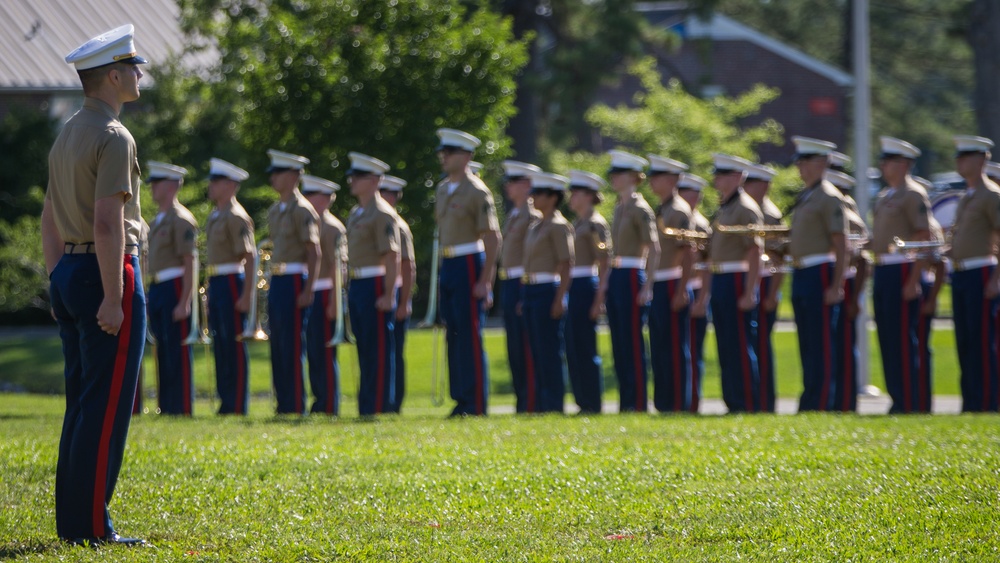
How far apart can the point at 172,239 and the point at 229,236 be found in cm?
58

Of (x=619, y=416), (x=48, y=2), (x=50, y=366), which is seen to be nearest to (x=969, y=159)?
(x=619, y=416)

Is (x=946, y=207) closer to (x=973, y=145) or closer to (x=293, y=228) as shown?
(x=973, y=145)

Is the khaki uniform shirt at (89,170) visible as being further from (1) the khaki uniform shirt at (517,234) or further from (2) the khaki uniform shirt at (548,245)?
(1) the khaki uniform shirt at (517,234)

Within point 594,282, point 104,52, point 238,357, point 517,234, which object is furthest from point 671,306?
point 104,52

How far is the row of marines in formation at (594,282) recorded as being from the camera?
12.9 m

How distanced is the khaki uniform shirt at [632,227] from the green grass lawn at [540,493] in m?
3.02

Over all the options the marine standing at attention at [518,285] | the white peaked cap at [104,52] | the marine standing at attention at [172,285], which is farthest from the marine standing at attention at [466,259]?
the white peaked cap at [104,52]

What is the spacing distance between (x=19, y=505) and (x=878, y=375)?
17310 mm

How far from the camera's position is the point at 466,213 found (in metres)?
12.8

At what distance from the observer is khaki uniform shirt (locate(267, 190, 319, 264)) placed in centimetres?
1328

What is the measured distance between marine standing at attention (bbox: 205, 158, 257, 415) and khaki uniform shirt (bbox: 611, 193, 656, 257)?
140 inches

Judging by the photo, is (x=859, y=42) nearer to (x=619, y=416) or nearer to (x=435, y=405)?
(x=435, y=405)

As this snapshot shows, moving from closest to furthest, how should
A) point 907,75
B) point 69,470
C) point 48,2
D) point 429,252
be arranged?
point 69,470
point 429,252
point 48,2
point 907,75

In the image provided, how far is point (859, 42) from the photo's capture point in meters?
19.2
